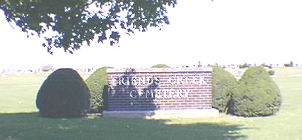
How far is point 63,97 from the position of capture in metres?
19.8

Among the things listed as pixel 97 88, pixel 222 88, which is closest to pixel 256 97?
pixel 222 88

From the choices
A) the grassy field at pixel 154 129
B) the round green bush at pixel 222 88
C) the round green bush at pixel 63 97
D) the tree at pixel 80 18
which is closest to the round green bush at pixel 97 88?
the round green bush at pixel 63 97

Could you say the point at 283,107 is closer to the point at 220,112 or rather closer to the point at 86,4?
the point at 220,112

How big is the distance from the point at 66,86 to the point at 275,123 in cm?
696

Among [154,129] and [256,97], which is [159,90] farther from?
[154,129]

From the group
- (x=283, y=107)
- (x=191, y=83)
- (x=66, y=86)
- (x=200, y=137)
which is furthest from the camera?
(x=283, y=107)

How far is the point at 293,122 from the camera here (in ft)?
58.5

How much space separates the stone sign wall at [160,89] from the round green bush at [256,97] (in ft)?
3.73

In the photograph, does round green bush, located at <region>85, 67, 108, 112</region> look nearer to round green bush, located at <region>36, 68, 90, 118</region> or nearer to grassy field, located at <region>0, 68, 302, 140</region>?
round green bush, located at <region>36, 68, 90, 118</region>

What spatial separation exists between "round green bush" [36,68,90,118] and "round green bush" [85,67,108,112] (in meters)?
1.54

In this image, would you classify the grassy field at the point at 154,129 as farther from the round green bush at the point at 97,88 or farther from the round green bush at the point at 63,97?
the round green bush at the point at 97,88

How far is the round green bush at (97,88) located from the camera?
21812mm

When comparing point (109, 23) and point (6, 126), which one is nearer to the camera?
point (109, 23)

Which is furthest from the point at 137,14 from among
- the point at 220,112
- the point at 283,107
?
the point at 283,107
